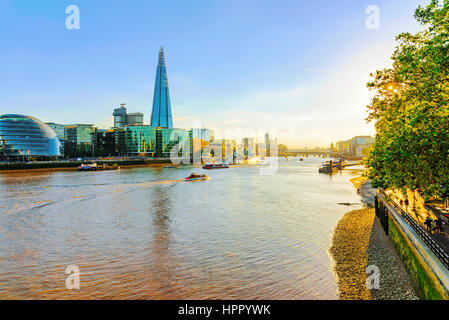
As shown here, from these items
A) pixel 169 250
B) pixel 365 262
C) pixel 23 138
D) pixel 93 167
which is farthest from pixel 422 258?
pixel 23 138

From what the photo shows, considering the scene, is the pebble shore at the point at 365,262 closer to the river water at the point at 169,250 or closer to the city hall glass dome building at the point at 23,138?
the river water at the point at 169,250

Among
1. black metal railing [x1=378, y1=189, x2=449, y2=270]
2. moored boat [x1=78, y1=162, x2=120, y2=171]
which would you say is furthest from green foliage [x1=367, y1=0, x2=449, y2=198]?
moored boat [x1=78, y1=162, x2=120, y2=171]

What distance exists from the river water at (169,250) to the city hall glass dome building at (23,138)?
12990cm

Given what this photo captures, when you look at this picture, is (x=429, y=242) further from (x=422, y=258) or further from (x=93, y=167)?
(x=93, y=167)

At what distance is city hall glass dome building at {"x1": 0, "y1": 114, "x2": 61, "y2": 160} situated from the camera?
5674 inches

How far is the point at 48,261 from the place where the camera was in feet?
65.0

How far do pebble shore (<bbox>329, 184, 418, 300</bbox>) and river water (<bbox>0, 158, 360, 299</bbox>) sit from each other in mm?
918

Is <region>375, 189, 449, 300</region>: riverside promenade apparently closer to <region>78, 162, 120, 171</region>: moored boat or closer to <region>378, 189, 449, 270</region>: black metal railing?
<region>378, 189, 449, 270</region>: black metal railing

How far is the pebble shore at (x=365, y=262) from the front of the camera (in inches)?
575
